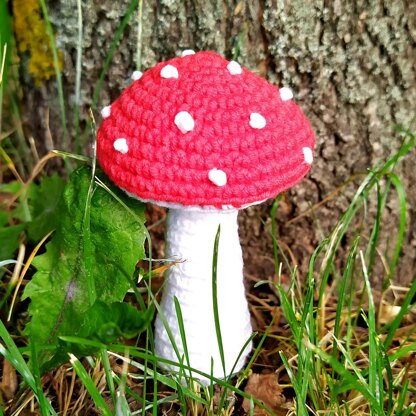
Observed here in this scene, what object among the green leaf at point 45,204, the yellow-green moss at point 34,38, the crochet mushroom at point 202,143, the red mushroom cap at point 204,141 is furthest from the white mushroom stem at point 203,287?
the yellow-green moss at point 34,38

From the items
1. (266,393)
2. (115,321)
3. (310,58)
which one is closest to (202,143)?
(115,321)

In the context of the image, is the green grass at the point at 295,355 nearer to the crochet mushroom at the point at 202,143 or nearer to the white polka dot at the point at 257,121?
the crochet mushroom at the point at 202,143

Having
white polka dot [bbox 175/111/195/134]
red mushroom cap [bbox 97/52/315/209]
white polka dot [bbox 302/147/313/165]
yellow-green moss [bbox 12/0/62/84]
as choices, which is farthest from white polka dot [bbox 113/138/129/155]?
yellow-green moss [bbox 12/0/62/84]

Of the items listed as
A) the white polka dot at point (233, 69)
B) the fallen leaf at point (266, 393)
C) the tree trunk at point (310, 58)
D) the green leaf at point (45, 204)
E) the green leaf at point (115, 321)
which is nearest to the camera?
the green leaf at point (115, 321)

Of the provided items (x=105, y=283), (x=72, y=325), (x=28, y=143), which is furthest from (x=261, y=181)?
(x=28, y=143)

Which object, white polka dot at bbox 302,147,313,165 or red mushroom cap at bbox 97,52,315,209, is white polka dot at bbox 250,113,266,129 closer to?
red mushroom cap at bbox 97,52,315,209

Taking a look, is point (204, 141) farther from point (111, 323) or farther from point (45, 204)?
point (45, 204)
